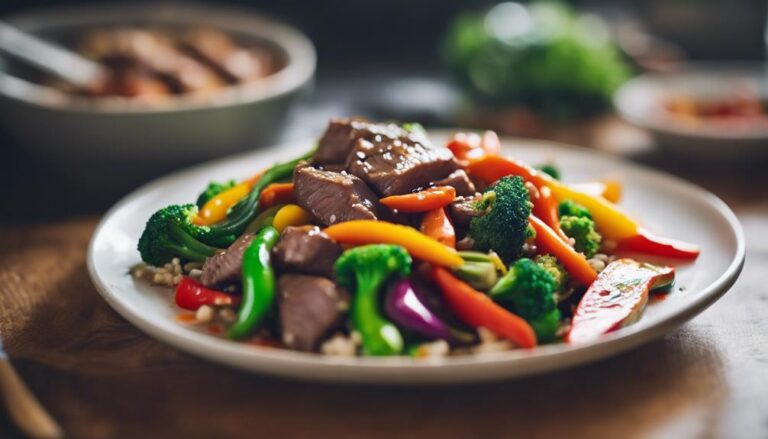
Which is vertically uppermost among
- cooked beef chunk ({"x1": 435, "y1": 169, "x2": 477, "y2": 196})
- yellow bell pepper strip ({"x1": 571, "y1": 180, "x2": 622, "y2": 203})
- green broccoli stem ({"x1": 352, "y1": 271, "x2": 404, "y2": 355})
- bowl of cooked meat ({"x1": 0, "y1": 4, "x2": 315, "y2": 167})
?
cooked beef chunk ({"x1": 435, "y1": 169, "x2": 477, "y2": 196})

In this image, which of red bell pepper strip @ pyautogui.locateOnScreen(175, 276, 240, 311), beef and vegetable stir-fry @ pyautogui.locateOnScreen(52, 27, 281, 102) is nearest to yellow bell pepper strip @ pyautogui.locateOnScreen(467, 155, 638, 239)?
red bell pepper strip @ pyautogui.locateOnScreen(175, 276, 240, 311)

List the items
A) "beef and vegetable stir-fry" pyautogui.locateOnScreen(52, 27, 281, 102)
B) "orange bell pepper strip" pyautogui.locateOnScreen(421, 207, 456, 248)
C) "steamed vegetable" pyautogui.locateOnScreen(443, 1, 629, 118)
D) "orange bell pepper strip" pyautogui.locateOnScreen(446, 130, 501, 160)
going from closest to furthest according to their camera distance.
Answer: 1. "orange bell pepper strip" pyautogui.locateOnScreen(421, 207, 456, 248)
2. "orange bell pepper strip" pyautogui.locateOnScreen(446, 130, 501, 160)
3. "beef and vegetable stir-fry" pyautogui.locateOnScreen(52, 27, 281, 102)
4. "steamed vegetable" pyautogui.locateOnScreen(443, 1, 629, 118)

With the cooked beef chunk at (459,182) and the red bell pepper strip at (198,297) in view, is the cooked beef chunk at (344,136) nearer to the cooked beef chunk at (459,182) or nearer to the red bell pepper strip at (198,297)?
the cooked beef chunk at (459,182)

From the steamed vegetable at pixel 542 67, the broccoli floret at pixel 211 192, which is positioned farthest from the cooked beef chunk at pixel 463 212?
the steamed vegetable at pixel 542 67

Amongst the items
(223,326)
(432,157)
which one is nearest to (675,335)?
(432,157)

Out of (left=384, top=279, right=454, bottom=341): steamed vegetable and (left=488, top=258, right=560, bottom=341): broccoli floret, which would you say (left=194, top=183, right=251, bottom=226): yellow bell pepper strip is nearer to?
(left=384, top=279, right=454, bottom=341): steamed vegetable

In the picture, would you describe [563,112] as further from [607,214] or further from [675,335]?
[675,335]
